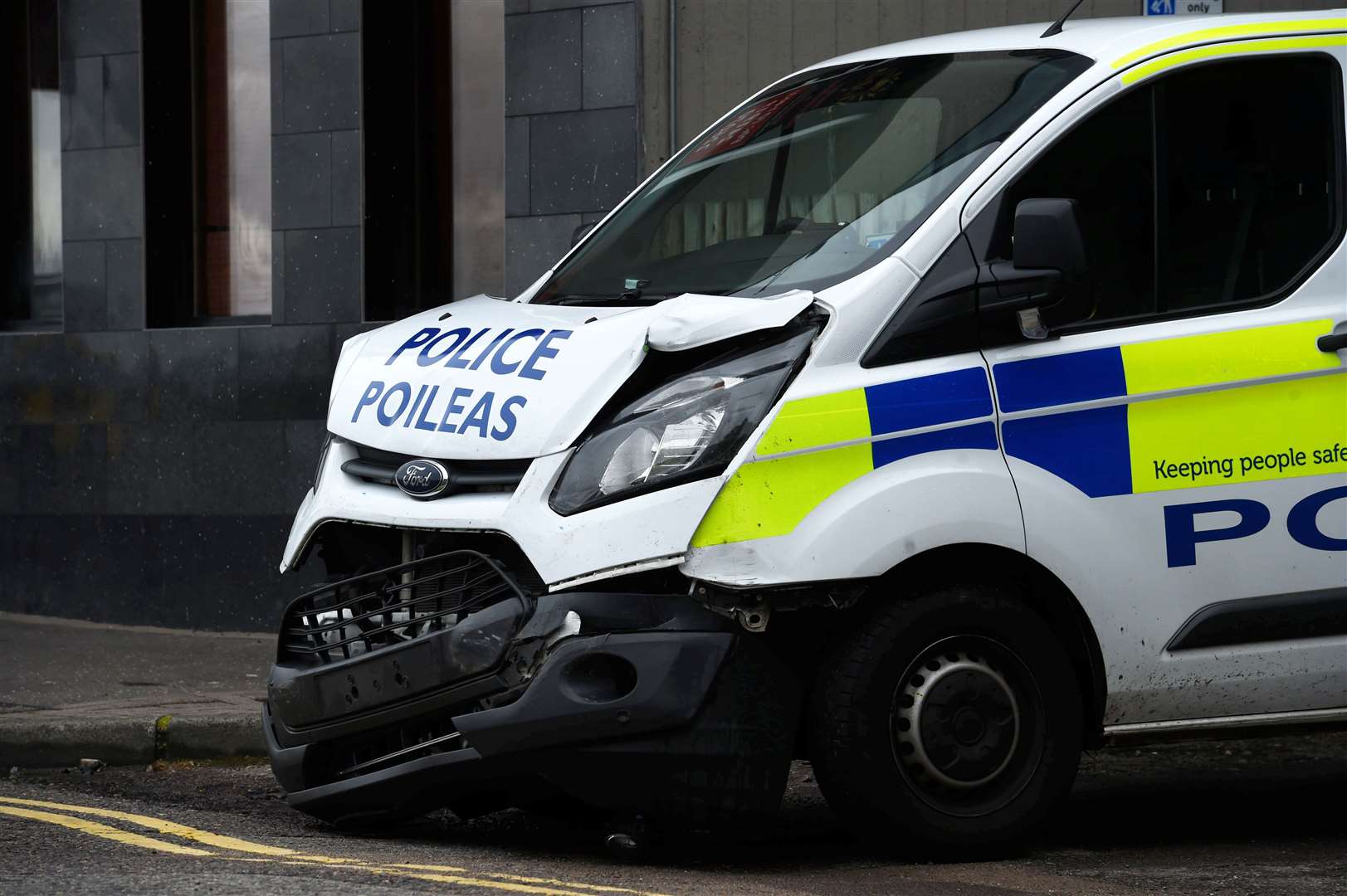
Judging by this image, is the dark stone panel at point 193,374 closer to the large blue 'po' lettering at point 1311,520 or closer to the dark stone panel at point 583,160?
the dark stone panel at point 583,160

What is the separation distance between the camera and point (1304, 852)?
536 cm

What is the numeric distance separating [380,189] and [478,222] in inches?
21.8

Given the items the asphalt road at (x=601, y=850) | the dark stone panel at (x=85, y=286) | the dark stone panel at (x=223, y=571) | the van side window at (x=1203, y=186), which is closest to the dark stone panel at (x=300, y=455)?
the dark stone panel at (x=223, y=571)

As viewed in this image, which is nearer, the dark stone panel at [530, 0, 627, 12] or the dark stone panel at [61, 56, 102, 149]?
the dark stone panel at [530, 0, 627, 12]

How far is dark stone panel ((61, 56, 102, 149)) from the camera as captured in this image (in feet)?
35.5

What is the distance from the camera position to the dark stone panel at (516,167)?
Result: 31.9 feet

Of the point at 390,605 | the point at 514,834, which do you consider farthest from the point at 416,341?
the point at 514,834

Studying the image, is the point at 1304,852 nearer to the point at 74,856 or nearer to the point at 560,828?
the point at 560,828

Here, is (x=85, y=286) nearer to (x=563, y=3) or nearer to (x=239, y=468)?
(x=239, y=468)

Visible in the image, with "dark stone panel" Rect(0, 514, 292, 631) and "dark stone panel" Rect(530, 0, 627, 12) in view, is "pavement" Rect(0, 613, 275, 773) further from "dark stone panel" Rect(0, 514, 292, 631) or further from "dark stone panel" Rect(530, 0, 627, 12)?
"dark stone panel" Rect(530, 0, 627, 12)

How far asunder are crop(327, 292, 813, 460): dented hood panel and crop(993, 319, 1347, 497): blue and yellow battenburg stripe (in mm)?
674

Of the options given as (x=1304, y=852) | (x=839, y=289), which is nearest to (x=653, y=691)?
(x=839, y=289)

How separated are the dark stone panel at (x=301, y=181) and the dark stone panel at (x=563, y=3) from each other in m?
1.38

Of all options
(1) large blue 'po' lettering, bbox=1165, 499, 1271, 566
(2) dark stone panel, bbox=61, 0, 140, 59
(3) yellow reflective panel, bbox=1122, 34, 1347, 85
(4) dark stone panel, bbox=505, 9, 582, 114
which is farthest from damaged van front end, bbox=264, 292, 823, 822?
(2) dark stone panel, bbox=61, 0, 140, 59
